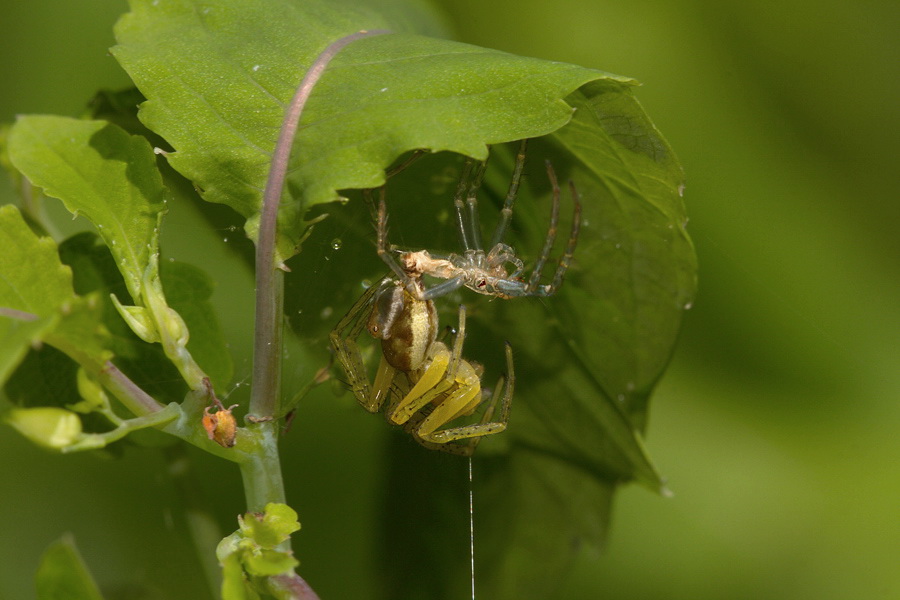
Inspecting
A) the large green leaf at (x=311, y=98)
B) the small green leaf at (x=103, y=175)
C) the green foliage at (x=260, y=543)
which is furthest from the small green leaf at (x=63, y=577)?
the large green leaf at (x=311, y=98)

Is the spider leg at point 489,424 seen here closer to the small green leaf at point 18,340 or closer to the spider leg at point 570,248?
the spider leg at point 570,248

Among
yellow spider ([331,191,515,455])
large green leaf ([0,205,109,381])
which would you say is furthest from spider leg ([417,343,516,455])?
large green leaf ([0,205,109,381])

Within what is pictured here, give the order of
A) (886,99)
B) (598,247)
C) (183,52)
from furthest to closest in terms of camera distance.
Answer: (886,99), (598,247), (183,52)

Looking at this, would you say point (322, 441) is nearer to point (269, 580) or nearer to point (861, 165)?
point (269, 580)

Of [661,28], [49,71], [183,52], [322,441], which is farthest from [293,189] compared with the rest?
[661,28]

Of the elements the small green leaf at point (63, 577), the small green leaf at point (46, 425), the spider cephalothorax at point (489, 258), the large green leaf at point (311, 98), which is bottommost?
the small green leaf at point (63, 577)

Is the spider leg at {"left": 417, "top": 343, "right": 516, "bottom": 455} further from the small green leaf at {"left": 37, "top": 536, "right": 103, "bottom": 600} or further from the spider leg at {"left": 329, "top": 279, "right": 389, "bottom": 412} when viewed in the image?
the small green leaf at {"left": 37, "top": 536, "right": 103, "bottom": 600}

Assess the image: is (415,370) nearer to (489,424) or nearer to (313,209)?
(489,424)
